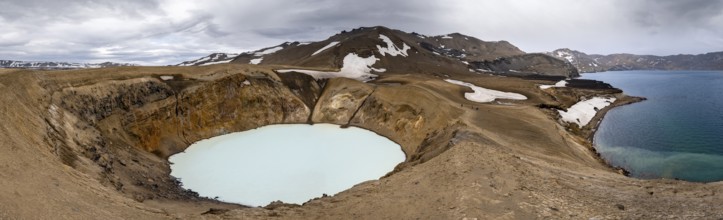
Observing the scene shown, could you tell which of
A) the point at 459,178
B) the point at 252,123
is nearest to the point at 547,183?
the point at 459,178

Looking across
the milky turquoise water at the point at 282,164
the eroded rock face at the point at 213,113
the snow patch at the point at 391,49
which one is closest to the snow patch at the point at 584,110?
the milky turquoise water at the point at 282,164

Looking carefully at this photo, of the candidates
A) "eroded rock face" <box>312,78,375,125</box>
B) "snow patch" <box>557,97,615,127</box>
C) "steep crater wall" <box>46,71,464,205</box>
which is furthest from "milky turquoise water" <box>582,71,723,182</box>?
"eroded rock face" <box>312,78,375,125</box>

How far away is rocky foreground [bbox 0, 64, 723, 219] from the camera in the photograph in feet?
43.3

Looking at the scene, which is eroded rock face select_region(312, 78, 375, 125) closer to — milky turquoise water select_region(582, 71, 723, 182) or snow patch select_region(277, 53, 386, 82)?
snow patch select_region(277, 53, 386, 82)

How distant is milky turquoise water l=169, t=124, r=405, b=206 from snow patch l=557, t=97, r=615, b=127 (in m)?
29.7

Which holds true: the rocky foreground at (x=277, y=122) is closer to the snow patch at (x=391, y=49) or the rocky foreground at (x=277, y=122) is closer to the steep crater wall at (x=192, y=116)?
the steep crater wall at (x=192, y=116)

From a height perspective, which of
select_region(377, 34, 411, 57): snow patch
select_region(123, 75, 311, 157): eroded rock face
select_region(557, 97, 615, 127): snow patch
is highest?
select_region(377, 34, 411, 57): snow patch

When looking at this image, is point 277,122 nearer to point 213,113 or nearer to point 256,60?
point 213,113

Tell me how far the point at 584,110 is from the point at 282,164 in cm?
5501

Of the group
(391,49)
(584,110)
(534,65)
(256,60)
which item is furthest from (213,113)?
(534,65)

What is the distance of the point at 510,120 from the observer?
123 feet

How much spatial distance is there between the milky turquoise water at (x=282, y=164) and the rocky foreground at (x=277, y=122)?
1.81m

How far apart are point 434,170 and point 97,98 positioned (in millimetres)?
29412

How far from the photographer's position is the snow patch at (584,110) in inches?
2125
